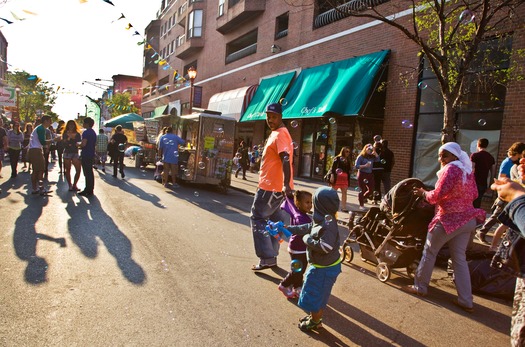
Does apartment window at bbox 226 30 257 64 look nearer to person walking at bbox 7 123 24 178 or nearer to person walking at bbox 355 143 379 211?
person walking at bbox 7 123 24 178

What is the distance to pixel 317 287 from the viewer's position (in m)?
3.35

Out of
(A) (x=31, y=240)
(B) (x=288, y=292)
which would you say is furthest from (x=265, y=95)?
(B) (x=288, y=292)

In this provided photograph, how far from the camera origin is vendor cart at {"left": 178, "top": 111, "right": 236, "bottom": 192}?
500 inches

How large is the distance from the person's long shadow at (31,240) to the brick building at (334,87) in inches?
214

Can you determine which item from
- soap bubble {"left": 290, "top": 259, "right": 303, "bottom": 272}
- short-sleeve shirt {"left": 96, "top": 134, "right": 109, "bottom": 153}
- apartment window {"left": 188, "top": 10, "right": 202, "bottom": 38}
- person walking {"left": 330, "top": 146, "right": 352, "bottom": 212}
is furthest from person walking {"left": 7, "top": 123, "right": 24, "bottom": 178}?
apartment window {"left": 188, "top": 10, "right": 202, "bottom": 38}

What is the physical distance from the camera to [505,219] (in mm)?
2361

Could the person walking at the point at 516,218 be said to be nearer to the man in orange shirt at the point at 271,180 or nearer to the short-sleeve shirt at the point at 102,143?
the man in orange shirt at the point at 271,180

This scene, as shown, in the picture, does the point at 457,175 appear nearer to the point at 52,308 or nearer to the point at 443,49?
the point at 52,308

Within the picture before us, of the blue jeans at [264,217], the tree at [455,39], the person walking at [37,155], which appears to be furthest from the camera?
the person walking at [37,155]

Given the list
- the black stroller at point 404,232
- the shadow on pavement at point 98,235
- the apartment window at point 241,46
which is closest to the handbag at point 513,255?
the black stroller at point 404,232

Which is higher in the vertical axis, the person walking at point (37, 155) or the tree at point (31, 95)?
the tree at point (31, 95)

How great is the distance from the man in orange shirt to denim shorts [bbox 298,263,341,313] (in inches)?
52.0

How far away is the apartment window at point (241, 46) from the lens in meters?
23.7

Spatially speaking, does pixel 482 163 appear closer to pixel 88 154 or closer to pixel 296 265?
pixel 296 265
